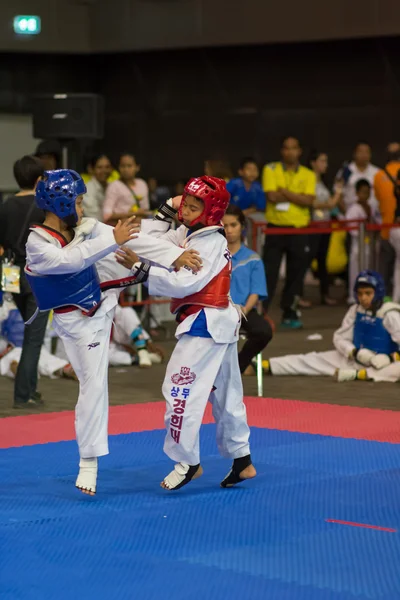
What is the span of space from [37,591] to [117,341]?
5.94m

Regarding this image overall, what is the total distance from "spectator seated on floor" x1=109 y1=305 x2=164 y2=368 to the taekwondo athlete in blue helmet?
427 cm

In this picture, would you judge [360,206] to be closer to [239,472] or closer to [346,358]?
[346,358]

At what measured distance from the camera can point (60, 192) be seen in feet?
15.6

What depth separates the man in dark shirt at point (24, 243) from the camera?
7.06m

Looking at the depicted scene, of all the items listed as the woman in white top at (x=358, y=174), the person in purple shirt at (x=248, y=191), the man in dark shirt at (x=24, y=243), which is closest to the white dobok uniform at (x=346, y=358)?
the man in dark shirt at (x=24, y=243)

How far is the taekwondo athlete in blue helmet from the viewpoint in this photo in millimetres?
4660

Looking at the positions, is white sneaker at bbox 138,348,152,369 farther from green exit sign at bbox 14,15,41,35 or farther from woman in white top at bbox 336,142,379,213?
green exit sign at bbox 14,15,41,35

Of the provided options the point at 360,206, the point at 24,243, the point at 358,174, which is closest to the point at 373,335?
the point at 24,243

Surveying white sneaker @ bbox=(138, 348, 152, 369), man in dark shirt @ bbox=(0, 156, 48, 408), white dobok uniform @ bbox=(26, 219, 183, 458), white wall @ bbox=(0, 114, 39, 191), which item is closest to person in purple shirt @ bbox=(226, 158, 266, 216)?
white sneaker @ bbox=(138, 348, 152, 369)

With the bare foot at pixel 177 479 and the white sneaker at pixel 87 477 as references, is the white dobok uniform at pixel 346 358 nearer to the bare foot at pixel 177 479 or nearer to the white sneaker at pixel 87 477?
the bare foot at pixel 177 479

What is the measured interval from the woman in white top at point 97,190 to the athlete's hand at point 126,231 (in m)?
6.19

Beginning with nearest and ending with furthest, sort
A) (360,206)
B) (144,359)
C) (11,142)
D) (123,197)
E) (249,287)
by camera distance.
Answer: (249,287) < (144,359) < (123,197) < (360,206) < (11,142)

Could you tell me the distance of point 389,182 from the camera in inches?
478

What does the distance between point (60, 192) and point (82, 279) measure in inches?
15.5
